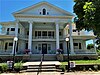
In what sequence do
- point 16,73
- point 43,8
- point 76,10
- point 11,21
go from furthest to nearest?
point 11,21
point 43,8
point 76,10
point 16,73

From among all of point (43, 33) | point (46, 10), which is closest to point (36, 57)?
point (43, 33)

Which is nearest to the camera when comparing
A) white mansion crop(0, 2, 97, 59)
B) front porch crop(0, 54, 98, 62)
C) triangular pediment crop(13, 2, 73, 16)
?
front porch crop(0, 54, 98, 62)

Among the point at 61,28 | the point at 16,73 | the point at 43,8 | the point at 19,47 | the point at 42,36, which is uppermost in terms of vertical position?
the point at 43,8

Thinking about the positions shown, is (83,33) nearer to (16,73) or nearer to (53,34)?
(53,34)

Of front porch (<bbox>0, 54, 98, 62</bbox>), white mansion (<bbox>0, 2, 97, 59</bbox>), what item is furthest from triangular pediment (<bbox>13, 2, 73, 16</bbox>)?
front porch (<bbox>0, 54, 98, 62</bbox>)

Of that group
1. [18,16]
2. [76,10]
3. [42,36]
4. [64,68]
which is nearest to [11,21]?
[18,16]

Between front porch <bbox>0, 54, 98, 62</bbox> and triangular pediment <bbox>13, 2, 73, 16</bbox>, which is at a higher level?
triangular pediment <bbox>13, 2, 73, 16</bbox>

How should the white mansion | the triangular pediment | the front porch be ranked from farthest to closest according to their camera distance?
the triangular pediment < the white mansion < the front porch

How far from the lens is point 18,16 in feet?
83.3

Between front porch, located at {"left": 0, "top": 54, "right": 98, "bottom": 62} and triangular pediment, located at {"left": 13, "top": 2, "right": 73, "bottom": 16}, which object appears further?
triangular pediment, located at {"left": 13, "top": 2, "right": 73, "bottom": 16}

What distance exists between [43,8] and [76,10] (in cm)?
1303

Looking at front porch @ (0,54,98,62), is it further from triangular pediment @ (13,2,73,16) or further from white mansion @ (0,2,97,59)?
triangular pediment @ (13,2,73,16)

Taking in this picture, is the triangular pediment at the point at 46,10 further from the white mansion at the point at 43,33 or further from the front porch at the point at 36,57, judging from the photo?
the front porch at the point at 36,57

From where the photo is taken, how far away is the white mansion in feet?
83.0
